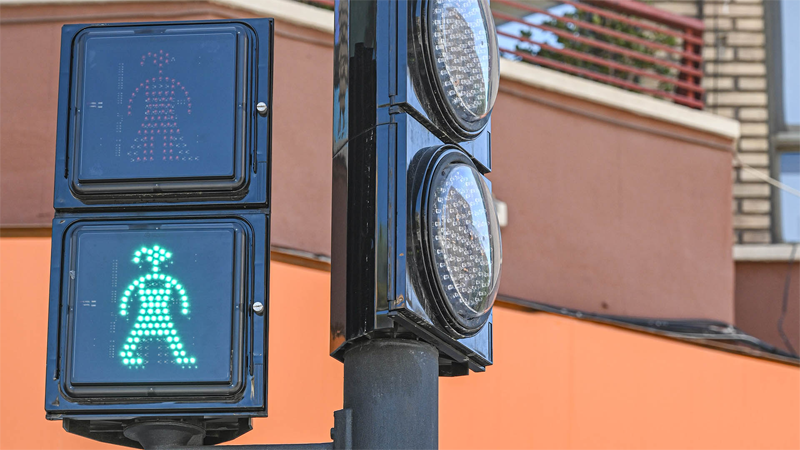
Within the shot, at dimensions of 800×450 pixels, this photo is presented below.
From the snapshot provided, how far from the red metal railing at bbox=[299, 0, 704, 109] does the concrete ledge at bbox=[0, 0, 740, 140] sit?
0.75ft

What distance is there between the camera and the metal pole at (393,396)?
200 centimetres

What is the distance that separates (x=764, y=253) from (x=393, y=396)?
6211mm

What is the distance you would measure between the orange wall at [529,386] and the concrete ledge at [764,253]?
1653 millimetres

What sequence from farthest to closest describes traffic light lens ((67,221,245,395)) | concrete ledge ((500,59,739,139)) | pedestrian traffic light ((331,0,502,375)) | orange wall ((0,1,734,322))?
concrete ledge ((500,59,739,139))
orange wall ((0,1,734,322))
traffic light lens ((67,221,245,395))
pedestrian traffic light ((331,0,502,375))

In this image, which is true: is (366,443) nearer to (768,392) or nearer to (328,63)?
(328,63)

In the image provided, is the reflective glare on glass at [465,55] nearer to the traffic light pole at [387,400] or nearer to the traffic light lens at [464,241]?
the traffic light lens at [464,241]

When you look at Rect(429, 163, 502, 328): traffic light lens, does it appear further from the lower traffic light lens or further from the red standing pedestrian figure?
the red standing pedestrian figure

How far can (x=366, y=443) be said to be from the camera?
201 centimetres

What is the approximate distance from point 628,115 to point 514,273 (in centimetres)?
129

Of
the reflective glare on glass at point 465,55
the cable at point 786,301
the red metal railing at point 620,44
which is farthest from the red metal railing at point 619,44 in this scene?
the reflective glare on glass at point 465,55

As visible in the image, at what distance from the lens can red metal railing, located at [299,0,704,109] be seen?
7.14 m

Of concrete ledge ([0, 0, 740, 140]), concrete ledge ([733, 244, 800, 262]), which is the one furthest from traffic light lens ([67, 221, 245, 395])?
concrete ledge ([733, 244, 800, 262])

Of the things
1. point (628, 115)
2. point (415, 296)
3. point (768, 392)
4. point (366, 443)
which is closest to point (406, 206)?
point (415, 296)

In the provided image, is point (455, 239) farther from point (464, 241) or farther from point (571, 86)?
point (571, 86)
